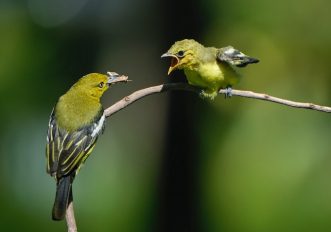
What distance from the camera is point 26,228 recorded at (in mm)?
11000

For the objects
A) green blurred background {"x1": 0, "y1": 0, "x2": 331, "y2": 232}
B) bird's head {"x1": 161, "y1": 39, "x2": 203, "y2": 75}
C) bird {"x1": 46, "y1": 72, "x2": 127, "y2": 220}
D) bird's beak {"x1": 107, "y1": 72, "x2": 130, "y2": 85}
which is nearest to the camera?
bird {"x1": 46, "y1": 72, "x2": 127, "y2": 220}

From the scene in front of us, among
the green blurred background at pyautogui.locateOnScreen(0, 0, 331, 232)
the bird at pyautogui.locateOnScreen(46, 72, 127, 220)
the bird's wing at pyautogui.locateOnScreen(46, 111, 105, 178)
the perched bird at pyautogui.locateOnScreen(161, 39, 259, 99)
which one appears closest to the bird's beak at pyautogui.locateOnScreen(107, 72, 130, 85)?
the bird at pyautogui.locateOnScreen(46, 72, 127, 220)

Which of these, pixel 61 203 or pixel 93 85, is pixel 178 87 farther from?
pixel 93 85

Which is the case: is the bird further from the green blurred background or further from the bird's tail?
the green blurred background

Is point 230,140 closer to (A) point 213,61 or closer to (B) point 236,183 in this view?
(B) point 236,183

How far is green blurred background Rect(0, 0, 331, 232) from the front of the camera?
9.97m

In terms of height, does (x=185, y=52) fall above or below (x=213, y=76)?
above

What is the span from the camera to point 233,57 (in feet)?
13.4

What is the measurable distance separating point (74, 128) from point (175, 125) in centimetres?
607

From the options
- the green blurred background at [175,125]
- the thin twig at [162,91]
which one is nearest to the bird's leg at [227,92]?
the thin twig at [162,91]

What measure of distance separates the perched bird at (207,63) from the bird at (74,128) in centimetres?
47

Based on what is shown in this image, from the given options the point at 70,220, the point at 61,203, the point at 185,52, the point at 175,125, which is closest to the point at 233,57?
the point at 185,52

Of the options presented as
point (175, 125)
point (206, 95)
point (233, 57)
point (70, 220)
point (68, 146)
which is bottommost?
point (175, 125)

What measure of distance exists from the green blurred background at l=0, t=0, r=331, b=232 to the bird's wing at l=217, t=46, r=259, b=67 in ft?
16.8
